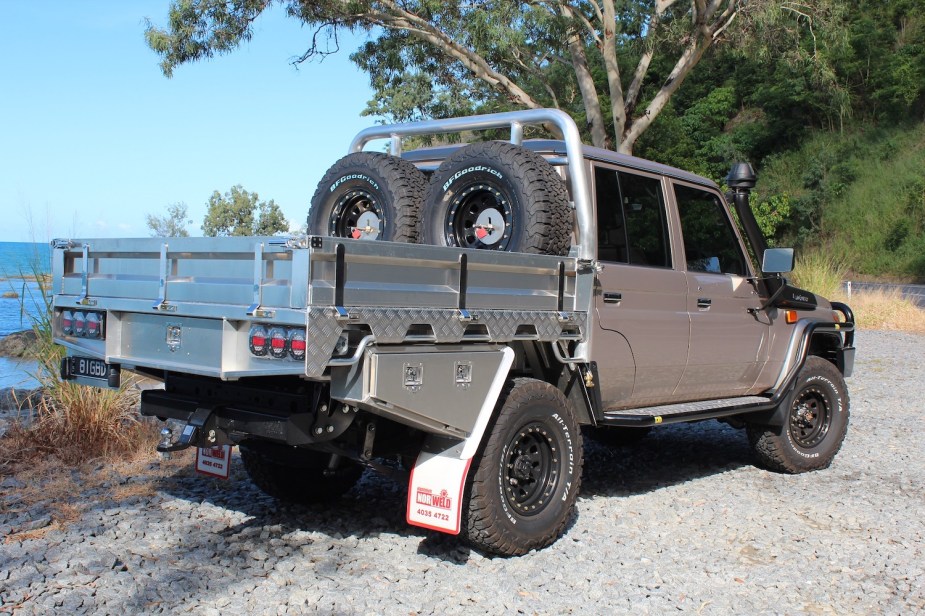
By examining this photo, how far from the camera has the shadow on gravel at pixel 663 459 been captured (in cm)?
639

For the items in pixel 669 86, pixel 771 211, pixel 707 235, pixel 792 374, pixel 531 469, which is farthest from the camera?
pixel 771 211

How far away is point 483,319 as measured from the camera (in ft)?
14.0

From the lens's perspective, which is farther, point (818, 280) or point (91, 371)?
point (818, 280)

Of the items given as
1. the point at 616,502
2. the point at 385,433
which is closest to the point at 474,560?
the point at 385,433

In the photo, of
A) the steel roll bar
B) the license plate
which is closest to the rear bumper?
the license plate

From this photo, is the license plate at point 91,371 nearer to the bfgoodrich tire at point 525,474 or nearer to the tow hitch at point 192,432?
the tow hitch at point 192,432

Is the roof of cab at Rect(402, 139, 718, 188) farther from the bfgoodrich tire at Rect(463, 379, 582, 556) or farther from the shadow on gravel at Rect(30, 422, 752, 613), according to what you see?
the shadow on gravel at Rect(30, 422, 752, 613)

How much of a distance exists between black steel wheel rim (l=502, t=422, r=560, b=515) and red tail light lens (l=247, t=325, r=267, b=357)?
139cm

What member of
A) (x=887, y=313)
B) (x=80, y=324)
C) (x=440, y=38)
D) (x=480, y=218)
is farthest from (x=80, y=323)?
(x=887, y=313)

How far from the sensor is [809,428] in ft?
22.7

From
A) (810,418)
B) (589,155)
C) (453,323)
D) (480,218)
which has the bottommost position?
(810,418)

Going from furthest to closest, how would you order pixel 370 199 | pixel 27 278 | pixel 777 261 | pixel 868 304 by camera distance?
pixel 868 304, pixel 27 278, pixel 777 261, pixel 370 199

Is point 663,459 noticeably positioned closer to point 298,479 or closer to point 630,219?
point 630,219

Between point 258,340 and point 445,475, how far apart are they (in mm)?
1117
